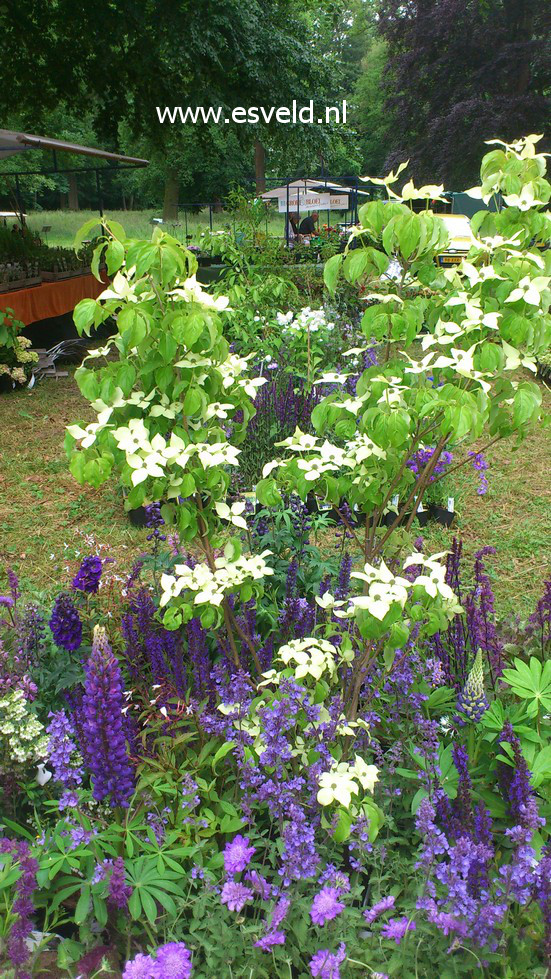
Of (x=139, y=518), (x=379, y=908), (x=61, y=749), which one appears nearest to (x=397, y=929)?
(x=379, y=908)

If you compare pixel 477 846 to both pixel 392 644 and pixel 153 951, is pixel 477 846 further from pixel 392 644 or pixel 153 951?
pixel 153 951

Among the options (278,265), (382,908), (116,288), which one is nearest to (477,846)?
(382,908)

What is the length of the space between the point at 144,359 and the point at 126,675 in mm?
1124

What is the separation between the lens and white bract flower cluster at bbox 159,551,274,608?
1.87m

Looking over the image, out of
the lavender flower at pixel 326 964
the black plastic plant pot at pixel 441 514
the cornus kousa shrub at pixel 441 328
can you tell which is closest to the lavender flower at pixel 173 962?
the lavender flower at pixel 326 964

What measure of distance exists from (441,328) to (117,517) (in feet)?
11.1

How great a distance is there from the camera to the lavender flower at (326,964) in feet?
4.55

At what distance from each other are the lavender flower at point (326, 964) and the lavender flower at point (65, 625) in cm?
119

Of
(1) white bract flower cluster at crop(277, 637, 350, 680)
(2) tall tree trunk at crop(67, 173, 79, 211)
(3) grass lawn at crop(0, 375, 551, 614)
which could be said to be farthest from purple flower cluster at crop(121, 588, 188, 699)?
(2) tall tree trunk at crop(67, 173, 79, 211)

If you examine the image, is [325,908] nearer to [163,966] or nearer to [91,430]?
[163,966]

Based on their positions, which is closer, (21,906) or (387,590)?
(21,906)

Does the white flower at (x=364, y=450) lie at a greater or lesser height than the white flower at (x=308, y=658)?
greater

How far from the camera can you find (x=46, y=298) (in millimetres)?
9188

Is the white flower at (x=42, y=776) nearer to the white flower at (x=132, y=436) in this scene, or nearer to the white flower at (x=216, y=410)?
the white flower at (x=132, y=436)
